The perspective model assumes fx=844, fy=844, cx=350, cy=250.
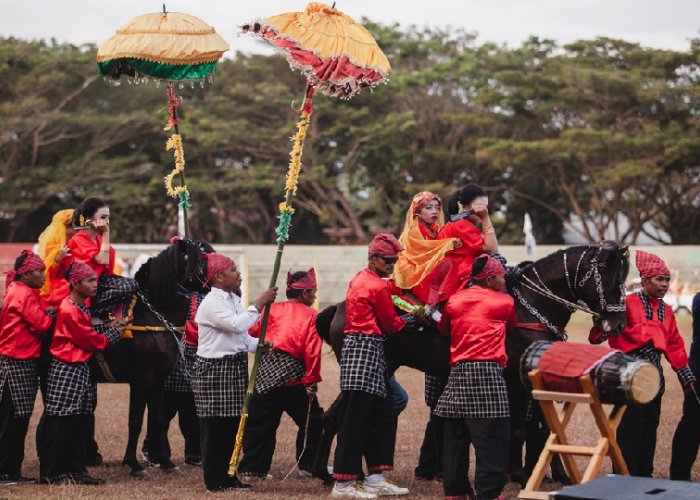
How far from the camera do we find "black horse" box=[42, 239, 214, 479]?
7.55 m

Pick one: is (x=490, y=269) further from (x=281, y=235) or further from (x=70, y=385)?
(x=70, y=385)

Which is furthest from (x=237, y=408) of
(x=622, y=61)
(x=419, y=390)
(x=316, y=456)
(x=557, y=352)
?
(x=622, y=61)

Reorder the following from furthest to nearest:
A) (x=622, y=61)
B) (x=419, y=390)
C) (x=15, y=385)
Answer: (x=622, y=61) < (x=419, y=390) < (x=15, y=385)

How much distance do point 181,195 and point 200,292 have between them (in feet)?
3.08

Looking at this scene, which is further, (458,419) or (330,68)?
(330,68)

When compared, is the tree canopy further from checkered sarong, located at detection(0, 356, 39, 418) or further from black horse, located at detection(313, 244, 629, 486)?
checkered sarong, located at detection(0, 356, 39, 418)

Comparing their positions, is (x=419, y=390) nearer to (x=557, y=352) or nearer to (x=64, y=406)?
(x=64, y=406)

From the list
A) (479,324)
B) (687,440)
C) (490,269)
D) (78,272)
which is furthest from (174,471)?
(687,440)

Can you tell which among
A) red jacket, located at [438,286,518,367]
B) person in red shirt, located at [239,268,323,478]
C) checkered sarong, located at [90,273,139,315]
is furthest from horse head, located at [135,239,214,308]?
red jacket, located at [438,286,518,367]

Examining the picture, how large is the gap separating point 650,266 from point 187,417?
454cm

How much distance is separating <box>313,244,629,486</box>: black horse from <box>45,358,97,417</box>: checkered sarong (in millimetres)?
2058

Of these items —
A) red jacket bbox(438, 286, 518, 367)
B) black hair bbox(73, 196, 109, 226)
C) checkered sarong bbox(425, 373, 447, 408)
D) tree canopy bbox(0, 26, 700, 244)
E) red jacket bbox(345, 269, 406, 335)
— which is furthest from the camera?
tree canopy bbox(0, 26, 700, 244)

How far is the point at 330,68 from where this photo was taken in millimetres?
6633

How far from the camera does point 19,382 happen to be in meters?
7.17
